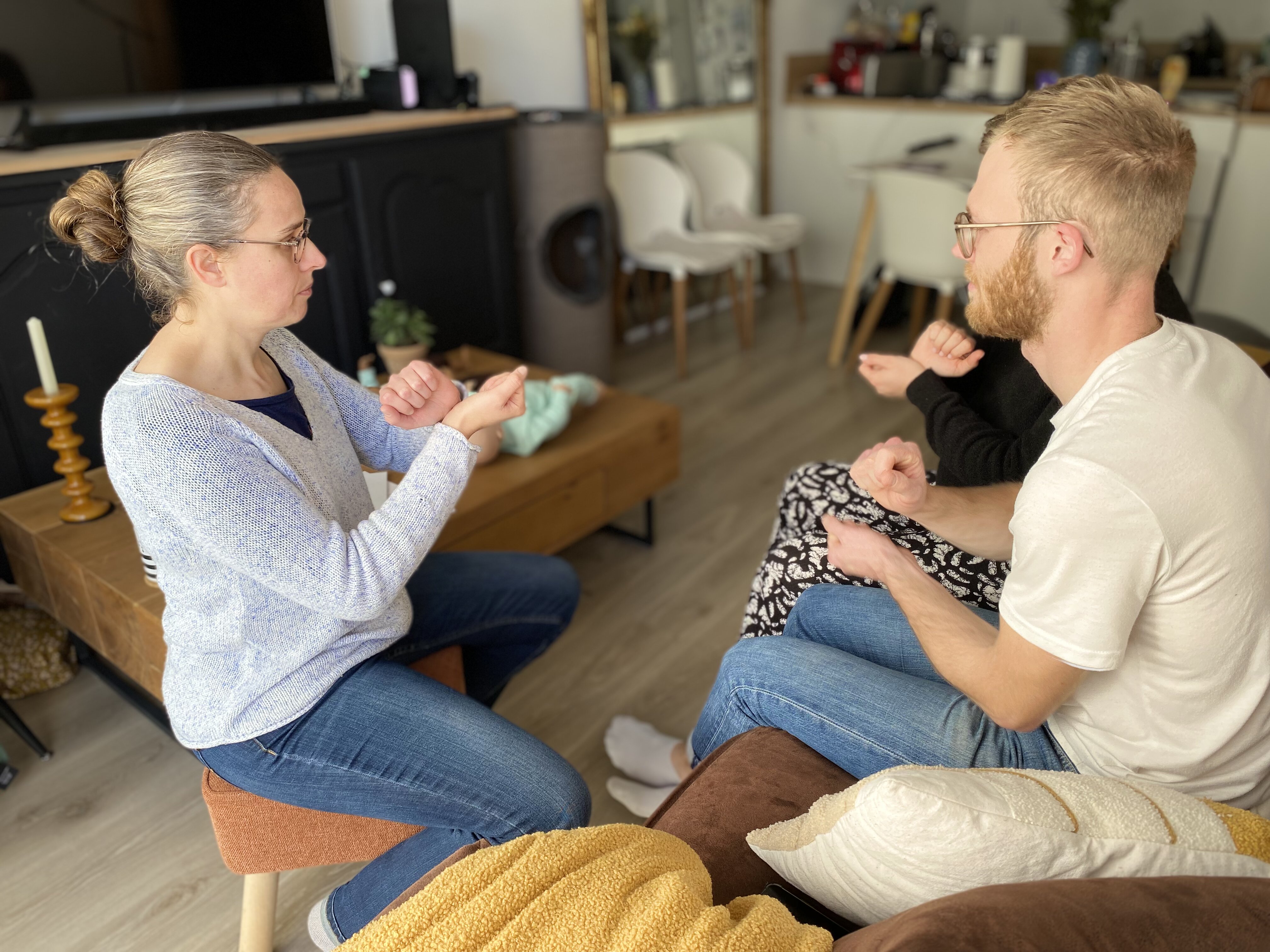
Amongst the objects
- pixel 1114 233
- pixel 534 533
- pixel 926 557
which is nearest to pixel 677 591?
pixel 534 533

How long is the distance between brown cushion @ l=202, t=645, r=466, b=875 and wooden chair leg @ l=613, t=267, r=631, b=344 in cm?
294

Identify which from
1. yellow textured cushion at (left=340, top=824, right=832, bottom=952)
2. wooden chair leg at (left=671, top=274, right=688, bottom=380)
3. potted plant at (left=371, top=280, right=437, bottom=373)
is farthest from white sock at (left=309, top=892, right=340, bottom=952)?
wooden chair leg at (left=671, top=274, right=688, bottom=380)

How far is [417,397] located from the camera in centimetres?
137

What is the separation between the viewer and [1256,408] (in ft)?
3.13

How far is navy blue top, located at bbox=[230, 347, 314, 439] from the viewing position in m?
1.20

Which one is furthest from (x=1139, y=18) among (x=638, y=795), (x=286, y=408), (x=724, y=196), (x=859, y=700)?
(x=286, y=408)

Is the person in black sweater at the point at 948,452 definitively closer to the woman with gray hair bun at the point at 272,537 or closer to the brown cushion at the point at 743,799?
the brown cushion at the point at 743,799

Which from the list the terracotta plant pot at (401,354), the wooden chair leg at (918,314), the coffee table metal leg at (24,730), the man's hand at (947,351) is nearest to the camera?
the man's hand at (947,351)

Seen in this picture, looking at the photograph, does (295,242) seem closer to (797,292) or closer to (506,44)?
(506,44)

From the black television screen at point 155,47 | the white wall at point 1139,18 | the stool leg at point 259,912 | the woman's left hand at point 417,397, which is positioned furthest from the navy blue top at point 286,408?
the white wall at point 1139,18

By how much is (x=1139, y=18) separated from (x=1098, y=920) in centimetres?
602

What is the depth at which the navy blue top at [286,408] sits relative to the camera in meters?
1.20

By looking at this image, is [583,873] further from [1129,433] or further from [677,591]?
[677,591]

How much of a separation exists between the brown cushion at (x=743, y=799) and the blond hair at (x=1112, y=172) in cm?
63
